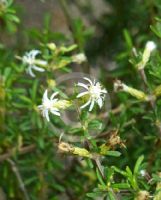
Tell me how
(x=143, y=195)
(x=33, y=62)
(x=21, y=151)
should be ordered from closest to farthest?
(x=143, y=195) → (x=33, y=62) → (x=21, y=151)

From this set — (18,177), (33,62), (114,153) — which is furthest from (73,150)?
(18,177)

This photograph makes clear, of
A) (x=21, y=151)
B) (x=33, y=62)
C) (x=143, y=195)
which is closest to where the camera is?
(x=143, y=195)

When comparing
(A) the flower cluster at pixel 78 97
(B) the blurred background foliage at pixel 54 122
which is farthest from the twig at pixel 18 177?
(A) the flower cluster at pixel 78 97

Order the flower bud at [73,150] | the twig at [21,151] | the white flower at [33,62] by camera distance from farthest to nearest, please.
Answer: the twig at [21,151] < the white flower at [33,62] < the flower bud at [73,150]

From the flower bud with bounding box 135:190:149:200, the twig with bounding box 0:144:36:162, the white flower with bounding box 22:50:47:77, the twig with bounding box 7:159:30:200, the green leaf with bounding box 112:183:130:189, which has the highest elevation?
the white flower with bounding box 22:50:47:77

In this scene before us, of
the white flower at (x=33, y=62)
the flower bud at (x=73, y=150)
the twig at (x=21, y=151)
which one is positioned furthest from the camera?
the twig at (x=21, y=151)

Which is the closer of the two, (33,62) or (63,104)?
(63,104)

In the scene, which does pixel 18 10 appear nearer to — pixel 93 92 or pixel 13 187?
pixel 13 187

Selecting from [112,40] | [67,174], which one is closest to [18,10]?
[112,40]

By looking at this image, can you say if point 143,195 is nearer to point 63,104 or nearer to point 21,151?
point 63,104

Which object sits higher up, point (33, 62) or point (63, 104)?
point (33, 62)

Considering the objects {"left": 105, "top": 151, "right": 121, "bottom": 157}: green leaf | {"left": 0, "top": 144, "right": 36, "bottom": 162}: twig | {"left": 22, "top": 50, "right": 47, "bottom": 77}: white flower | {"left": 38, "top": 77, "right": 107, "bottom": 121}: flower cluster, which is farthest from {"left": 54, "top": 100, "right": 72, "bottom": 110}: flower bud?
{"left": 0, "top": 144, "right": 36, "bottom": 162}: twig

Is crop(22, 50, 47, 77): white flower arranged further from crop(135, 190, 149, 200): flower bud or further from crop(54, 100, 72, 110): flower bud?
crop(135, 190, 149, 200): flower bud

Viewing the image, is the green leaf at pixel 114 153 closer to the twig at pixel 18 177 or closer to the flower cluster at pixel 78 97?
the flower cluster at pixel 78 97
